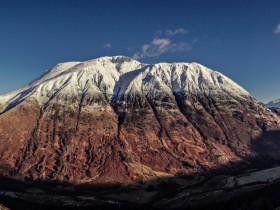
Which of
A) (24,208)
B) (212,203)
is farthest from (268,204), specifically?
(24,208)

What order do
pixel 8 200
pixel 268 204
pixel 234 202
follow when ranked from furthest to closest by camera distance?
pixel 8 200, pixel 234 202, pixel 268 204

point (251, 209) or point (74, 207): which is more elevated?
point (74, 207)

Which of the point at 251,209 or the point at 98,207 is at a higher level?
the point at 98,207

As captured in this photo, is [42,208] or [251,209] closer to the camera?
[251,209]

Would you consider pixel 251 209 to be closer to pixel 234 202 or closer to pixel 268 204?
pixel 268 204

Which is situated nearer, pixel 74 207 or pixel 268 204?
pixel 268 204

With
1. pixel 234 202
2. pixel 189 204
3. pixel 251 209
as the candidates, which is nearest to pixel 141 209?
pixel 189 204

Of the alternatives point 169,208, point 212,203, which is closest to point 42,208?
point 169,208

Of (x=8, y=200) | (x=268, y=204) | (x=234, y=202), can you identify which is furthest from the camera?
(x=8, y=200)

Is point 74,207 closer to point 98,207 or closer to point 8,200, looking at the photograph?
point 98,207
